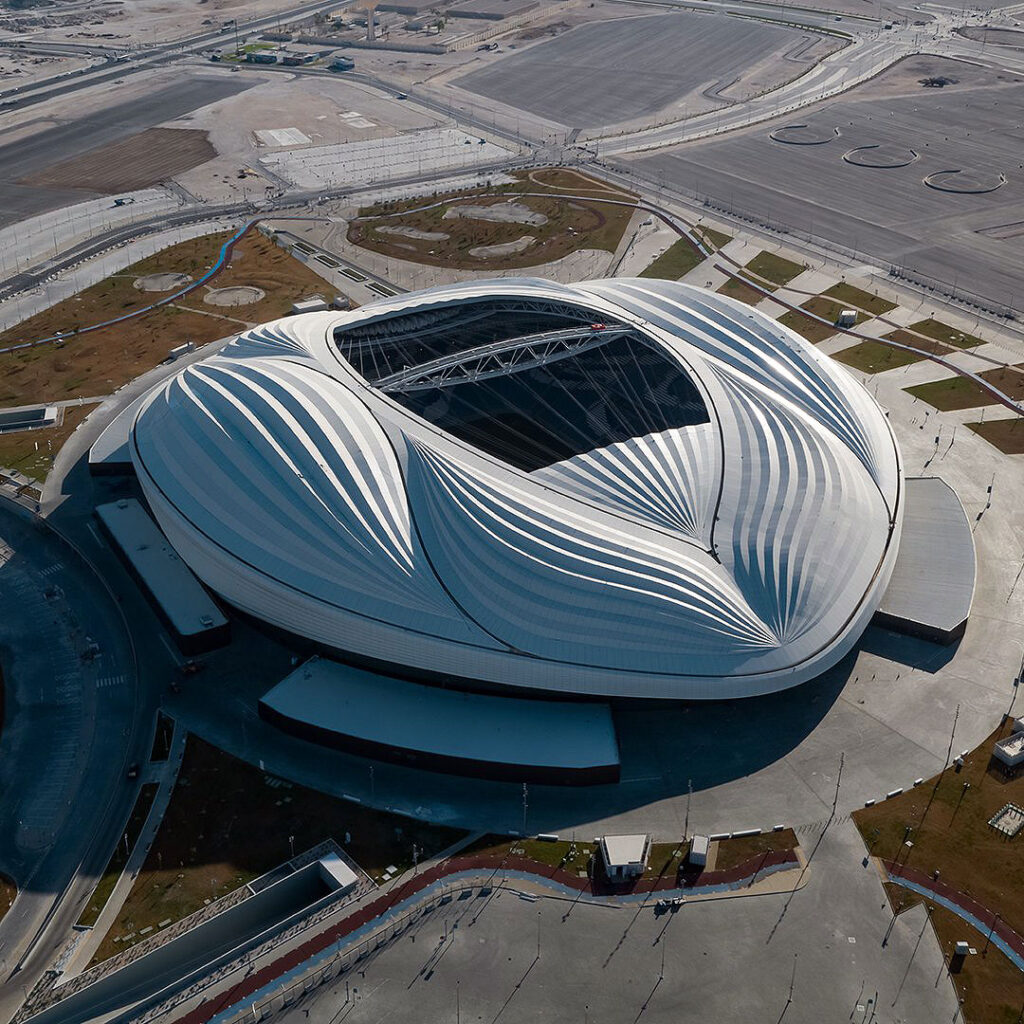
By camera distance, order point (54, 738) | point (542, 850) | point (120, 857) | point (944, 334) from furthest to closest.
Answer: point (944, 334) < point (54, 738) < point (120, 857) < point (542, 850)

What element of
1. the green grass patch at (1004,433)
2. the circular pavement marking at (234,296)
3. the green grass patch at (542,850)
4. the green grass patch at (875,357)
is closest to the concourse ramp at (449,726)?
the green grass patch at (542,850)

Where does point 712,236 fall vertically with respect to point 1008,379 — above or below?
above

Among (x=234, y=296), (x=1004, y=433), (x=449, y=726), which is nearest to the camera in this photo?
(x=449, y=726)

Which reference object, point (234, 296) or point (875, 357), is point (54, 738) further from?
point (875, 357)

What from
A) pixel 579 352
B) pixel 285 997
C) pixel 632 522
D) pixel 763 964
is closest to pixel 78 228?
pixel 579 352

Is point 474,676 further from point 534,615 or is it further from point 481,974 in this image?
point 481,974

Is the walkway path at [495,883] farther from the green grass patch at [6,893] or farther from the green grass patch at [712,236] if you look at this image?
the green grass patch at [712,236]

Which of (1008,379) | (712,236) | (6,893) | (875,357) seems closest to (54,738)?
(6,893)
